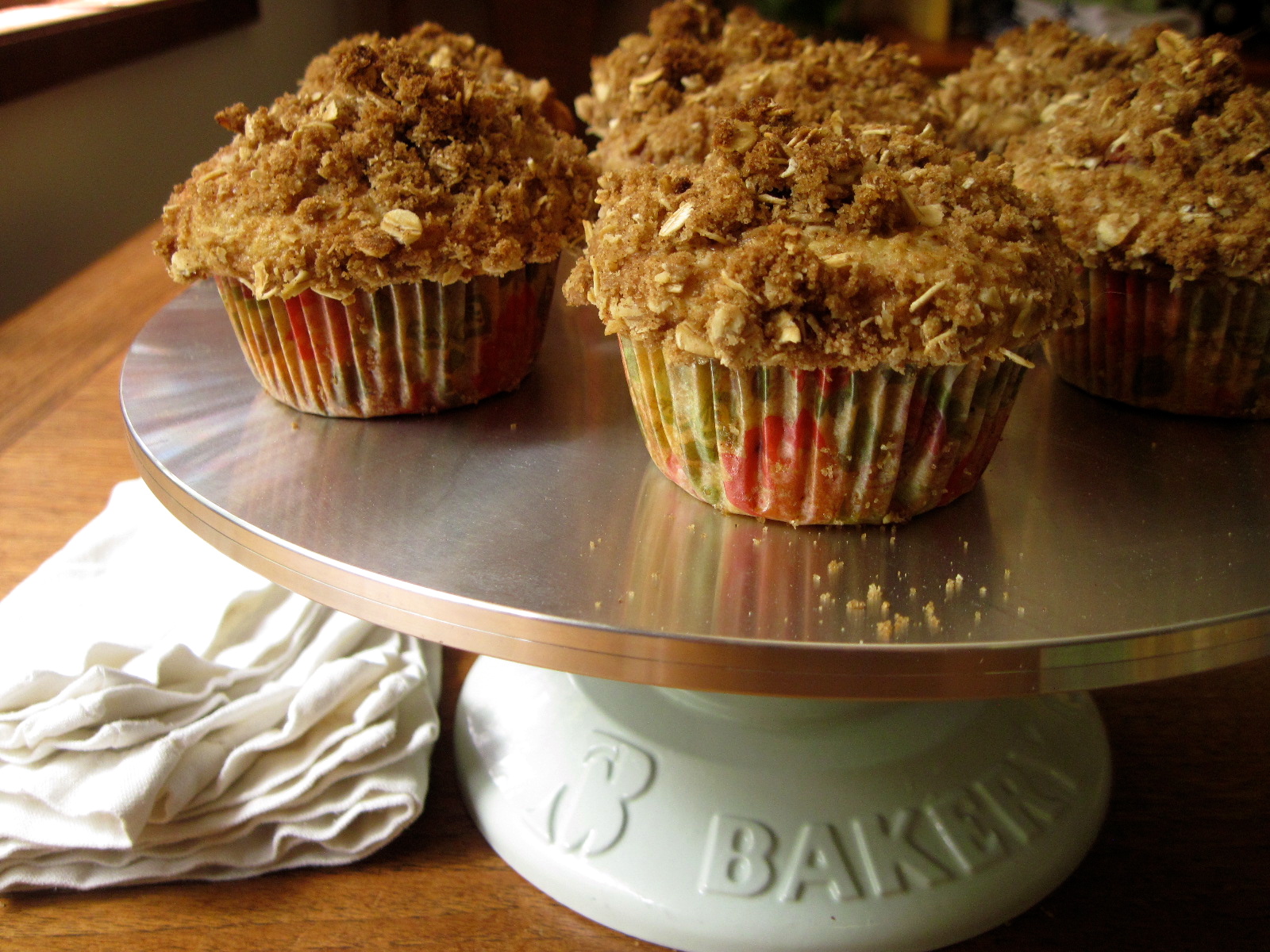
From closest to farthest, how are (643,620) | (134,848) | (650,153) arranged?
1. (643,620)
2. (134,848)
3. (650,153)

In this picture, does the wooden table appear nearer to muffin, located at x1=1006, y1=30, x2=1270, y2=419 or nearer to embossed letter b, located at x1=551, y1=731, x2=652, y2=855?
embossed letter b, located at x1=551, y1=731, x2=652, y2=855

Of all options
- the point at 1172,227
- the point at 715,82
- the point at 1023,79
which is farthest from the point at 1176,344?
the point at 715,82

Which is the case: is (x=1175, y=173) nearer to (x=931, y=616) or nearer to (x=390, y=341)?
(x=931, y=616)

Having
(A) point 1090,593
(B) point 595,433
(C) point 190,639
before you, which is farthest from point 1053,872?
(C) point 190,639

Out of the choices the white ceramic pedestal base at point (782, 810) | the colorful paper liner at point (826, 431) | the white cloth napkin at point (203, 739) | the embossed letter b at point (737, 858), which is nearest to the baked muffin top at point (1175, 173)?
the colorful paper liner at point (826, 431)

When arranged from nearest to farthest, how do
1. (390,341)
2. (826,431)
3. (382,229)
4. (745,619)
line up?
1. (745,619)
2. (826,431)
3. (382,229)
4. (390,341)

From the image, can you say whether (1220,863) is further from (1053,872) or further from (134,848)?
(134,848)

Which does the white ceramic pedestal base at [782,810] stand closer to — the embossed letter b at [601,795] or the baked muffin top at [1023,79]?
the embossed letter b at [601,795]

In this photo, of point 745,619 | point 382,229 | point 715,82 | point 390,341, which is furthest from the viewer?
point 715,82
